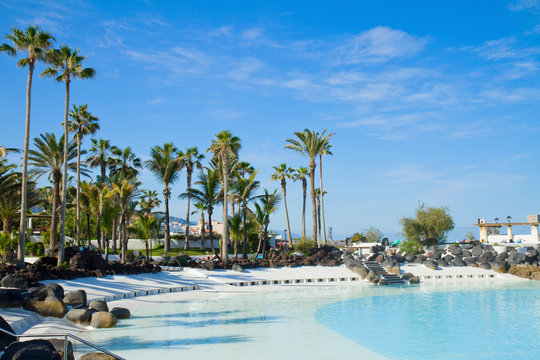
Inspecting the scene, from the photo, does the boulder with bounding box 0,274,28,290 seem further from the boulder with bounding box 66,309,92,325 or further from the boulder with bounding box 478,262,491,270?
the boulder with bounding box 478,262,491,270

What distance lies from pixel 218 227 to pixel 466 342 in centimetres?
10169

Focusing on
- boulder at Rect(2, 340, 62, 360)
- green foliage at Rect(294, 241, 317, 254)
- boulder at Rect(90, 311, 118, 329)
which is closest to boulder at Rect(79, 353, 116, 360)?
boulder at Rect(2, 340, 62, 360)

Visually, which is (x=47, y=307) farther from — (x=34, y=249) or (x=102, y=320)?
(x=34, y=249)

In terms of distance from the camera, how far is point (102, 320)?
509 inches

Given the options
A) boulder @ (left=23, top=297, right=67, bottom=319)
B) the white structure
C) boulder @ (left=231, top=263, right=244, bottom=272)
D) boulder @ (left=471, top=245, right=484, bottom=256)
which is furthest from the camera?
the white structure

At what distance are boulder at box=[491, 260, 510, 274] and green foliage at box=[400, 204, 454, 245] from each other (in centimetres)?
1348

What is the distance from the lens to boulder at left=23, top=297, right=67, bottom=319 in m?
12.9

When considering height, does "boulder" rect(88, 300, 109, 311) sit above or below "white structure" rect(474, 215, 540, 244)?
below

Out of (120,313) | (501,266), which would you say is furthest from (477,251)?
(120,313)

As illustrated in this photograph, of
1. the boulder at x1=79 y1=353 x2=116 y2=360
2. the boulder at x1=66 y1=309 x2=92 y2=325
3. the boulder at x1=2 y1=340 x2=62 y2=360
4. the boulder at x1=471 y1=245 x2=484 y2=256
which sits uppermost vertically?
the boulder at x1=471 y1=245 x2=484 y2=256

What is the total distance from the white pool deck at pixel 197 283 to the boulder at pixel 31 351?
3.79 meters

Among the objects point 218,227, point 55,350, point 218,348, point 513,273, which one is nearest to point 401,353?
point 218,348

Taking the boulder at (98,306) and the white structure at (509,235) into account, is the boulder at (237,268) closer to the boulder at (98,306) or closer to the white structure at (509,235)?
the boulder at (98,306)

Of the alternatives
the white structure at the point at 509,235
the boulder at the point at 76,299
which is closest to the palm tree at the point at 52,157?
the boulder at the point at 76,299
